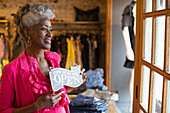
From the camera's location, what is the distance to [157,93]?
1.41 m

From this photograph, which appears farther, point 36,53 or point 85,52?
point 85,52

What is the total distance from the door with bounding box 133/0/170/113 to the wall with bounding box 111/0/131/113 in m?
2.04

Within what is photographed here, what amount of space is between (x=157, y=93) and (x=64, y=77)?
0.65m

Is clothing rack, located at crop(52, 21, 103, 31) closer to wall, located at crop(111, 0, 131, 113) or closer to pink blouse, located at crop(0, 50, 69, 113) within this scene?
wall, located at crop(111, 0, 131, 113)

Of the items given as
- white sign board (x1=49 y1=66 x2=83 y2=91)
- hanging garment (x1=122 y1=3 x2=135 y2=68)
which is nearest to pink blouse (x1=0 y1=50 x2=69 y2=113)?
white sign board (x1=49 y1=66 x2=83 y2=91)

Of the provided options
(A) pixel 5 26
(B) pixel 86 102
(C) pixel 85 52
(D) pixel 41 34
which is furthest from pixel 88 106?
(A) pixel 5 26

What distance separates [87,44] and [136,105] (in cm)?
315

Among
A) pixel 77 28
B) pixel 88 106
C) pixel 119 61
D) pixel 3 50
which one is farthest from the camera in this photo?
pixel 77 28

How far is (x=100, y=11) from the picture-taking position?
17.9ft

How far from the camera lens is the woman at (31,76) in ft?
4.39

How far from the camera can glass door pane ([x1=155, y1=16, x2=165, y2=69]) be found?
51.0 inches

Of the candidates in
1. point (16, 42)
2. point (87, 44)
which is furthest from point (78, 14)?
point (16, 42)

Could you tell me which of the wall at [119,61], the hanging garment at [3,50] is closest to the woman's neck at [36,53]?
the wall at [119,61]

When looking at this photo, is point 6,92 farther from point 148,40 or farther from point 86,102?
point 148,40
